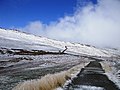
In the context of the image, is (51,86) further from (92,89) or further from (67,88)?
(92,89)

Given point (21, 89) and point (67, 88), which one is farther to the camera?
point (67, 88)

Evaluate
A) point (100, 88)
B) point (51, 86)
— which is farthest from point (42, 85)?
point (100, 88)

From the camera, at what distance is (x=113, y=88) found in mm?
21078

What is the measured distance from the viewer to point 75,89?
20.2 m

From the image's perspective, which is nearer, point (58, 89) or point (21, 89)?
point (21, 89)

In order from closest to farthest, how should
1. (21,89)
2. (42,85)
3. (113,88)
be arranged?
(21,89)
(42,85)
(113,88)

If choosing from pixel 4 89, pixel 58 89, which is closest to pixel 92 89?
pixel 58 89

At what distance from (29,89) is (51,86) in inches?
123

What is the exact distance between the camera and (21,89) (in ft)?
57.0

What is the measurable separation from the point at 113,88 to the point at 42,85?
5113 millimetres

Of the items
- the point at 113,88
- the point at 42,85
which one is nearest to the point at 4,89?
the point at 42,85

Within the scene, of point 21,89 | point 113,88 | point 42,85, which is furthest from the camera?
point 113,88

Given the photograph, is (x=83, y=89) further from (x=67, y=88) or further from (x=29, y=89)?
(x=29, y=89)

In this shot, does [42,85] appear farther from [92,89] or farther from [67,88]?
[92,89]
